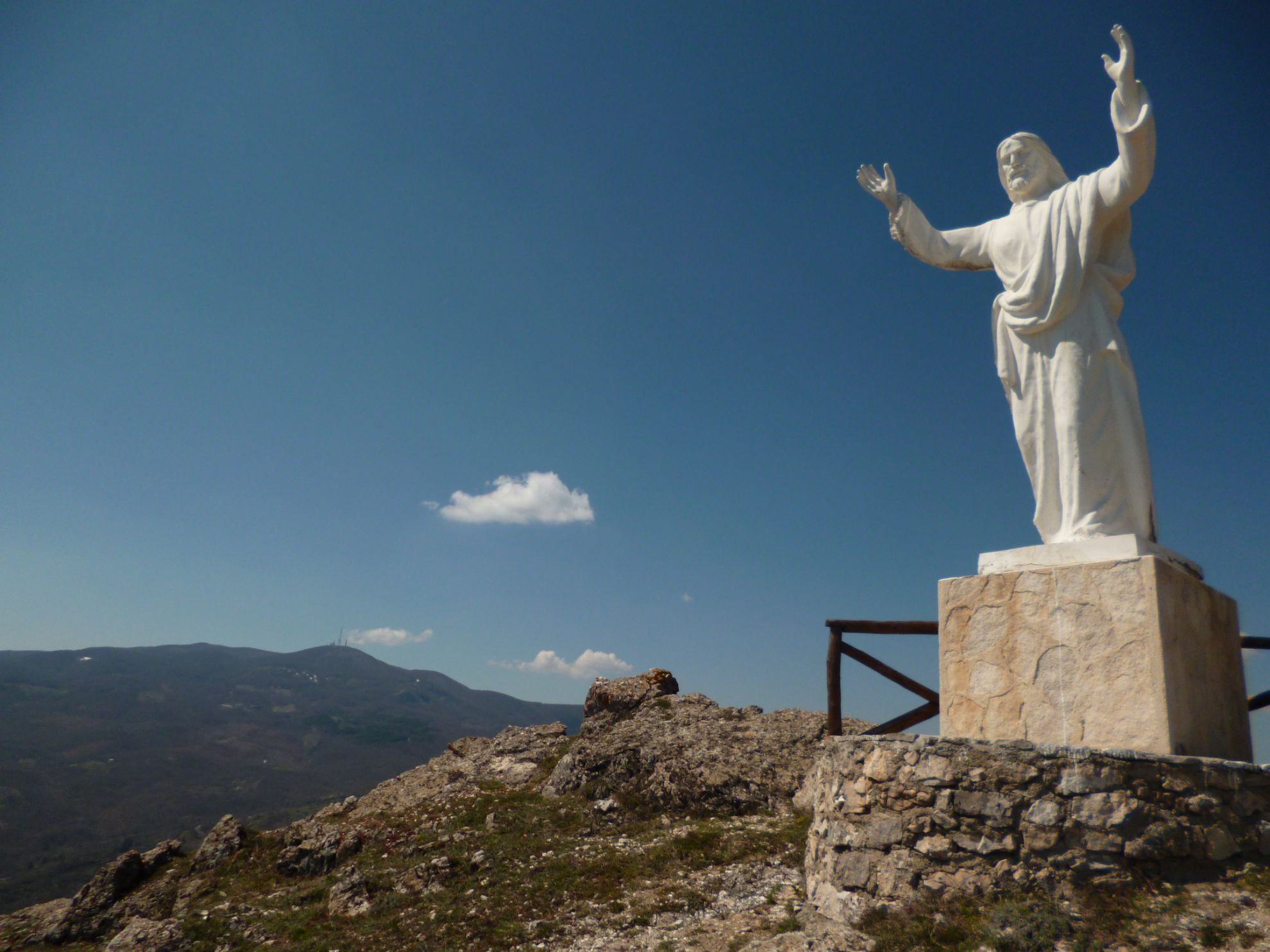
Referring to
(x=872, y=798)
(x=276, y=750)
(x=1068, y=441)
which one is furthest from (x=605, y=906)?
(x=276, y=750)

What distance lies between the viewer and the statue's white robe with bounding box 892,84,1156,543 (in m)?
5.31

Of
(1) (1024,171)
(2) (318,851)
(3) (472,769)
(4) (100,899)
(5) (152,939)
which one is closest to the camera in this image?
(1) (1024,171)

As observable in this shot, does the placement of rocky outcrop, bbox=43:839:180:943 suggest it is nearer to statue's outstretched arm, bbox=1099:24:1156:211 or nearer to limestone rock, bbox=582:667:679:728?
limestone rock, bbox=582:667:679:728

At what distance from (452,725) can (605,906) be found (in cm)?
11815

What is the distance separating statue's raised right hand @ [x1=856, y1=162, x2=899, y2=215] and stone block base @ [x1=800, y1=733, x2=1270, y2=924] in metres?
4.93

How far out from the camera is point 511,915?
809cm

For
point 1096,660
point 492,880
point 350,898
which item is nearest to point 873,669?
point 1096,660

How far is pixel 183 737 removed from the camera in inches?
3590

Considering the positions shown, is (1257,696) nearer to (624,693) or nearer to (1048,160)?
(1048,160)

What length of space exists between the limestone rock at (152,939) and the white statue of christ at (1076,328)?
1088 centimetres

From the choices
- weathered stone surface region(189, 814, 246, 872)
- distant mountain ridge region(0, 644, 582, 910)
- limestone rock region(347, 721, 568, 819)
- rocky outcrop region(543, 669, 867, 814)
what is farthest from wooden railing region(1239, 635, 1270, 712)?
distant mountain ridge region(0, 644, 582, 910)

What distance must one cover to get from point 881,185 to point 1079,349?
2558 mm

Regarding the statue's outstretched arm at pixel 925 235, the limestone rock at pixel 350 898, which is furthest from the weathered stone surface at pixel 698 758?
the statue's outstretched arm at pixel 925 235

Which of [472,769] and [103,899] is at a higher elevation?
[472,769]
